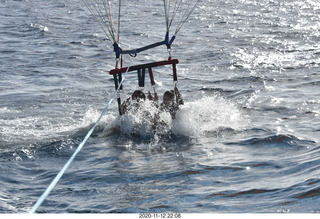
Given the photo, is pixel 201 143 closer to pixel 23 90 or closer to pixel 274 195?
pixel 274 195

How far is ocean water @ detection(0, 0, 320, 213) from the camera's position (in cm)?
645

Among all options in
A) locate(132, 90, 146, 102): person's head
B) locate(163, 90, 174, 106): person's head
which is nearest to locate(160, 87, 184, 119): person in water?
locate(163, 90, 174, 106): person's head

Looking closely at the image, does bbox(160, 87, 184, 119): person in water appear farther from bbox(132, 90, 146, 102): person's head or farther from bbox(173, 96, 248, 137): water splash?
bbox(132, 90, 146, 102): person's head

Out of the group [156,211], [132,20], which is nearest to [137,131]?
[156,211]

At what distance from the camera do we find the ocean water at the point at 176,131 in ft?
21.1

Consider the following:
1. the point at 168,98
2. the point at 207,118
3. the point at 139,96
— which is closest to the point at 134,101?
the point at 139,96

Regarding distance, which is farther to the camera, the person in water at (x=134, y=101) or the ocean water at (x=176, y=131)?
the person in water at (x=134, y=101)

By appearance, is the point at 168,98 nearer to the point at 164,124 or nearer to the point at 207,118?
the point at 164,124

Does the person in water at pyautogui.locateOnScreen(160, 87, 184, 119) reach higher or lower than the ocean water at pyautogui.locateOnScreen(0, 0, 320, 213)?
higher

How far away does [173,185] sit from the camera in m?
6.85

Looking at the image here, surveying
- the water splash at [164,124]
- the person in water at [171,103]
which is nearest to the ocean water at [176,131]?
the water splash at [164,124]

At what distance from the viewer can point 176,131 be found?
9.48 m

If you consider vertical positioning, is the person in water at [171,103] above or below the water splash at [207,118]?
above

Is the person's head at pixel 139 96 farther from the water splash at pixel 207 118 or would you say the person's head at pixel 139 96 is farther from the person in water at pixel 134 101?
the water splash at pixel 207 118
